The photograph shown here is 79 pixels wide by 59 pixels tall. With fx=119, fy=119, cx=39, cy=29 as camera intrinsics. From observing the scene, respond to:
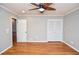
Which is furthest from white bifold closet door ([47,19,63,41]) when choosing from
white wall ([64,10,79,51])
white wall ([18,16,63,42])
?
white wall ([64,10,79,51])

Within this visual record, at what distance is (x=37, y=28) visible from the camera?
7.62m

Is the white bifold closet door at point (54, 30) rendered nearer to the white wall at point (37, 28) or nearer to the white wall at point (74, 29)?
the white wall at point (37, 28)

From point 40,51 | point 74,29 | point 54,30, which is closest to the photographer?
point 40,51

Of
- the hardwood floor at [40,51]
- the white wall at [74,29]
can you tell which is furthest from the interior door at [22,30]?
the white wall at [74,29]

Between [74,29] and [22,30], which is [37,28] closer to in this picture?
[22,30]

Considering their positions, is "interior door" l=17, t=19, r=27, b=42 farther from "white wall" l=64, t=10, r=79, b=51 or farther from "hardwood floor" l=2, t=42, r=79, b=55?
"white wall" l=64, t=10, r=79, b=51

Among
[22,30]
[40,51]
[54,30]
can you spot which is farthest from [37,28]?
[40,51]

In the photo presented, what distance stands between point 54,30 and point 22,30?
206cm

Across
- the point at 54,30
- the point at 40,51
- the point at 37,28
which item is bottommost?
the point at 40,51

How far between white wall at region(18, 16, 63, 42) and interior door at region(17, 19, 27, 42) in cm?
28

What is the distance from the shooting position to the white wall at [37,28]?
298 inches

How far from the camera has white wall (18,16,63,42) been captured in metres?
7.57
